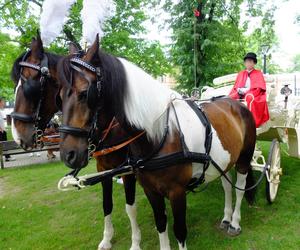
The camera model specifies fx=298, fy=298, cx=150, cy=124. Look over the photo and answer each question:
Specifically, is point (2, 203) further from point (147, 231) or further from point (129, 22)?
point (129, 22)

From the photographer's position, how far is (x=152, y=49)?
46.8 feet

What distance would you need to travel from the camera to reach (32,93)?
8.87ft

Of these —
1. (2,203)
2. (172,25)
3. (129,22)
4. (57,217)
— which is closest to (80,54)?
(57,217)

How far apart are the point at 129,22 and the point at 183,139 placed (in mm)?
12190

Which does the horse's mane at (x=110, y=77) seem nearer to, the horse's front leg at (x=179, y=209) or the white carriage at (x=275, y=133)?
the horse's front leg at (x=179, y=209)

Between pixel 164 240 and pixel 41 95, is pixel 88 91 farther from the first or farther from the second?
pixel 164 240

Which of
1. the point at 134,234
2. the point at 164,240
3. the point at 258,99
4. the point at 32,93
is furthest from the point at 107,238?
the point at 258,99

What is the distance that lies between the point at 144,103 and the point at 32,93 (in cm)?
114

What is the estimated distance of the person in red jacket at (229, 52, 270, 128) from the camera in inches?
159

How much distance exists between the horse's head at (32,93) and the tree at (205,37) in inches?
373

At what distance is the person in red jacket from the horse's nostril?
2827 mm

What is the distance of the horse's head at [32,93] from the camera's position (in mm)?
2721

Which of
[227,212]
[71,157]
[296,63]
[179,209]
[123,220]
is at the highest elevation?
[296,63]

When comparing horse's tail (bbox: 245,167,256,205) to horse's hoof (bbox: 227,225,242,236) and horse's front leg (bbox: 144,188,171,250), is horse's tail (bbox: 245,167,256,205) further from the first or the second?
horse's front leg (bbox: 144,188,171,250)
